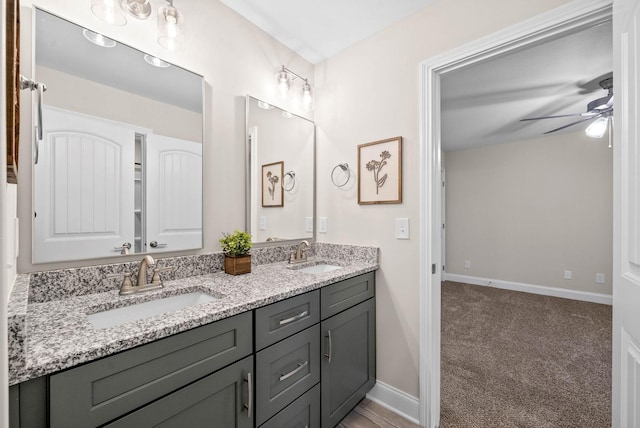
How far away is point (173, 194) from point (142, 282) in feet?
1.49

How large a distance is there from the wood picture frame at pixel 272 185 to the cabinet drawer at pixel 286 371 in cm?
88

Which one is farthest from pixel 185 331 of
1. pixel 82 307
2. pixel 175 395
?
pixel 82 307

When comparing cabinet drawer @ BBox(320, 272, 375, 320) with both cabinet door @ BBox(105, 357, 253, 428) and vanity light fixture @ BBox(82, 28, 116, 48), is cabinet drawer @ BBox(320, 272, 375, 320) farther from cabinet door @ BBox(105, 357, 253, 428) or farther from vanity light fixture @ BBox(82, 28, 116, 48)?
vanity light fixture @ BBox(82, 28, 116, 48)

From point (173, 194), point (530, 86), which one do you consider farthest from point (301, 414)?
point (530, 86)

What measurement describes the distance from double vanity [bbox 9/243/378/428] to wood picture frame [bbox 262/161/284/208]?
0.36 m

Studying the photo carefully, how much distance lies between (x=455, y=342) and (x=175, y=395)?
2.56m

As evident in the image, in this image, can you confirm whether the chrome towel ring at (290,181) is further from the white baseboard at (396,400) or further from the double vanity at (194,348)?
the white baseboard at (396,400)

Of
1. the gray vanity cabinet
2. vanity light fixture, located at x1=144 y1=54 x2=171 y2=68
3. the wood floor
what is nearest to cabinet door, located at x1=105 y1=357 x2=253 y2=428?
the gray vanity cabinet

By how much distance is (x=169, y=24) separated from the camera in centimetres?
137

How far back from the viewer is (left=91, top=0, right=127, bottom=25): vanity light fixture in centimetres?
122

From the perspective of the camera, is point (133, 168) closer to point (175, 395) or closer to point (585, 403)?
point (175, 395)

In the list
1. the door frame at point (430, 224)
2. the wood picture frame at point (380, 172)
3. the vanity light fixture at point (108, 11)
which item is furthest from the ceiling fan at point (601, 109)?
the vanity light fixture at point (108, 11)

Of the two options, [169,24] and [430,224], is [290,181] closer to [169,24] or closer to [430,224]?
[430,224]

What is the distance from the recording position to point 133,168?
1335mm
